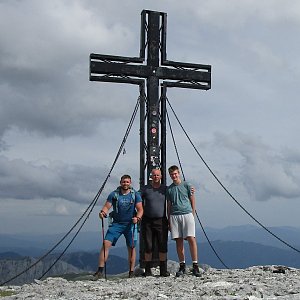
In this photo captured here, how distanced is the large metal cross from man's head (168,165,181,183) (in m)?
2.42

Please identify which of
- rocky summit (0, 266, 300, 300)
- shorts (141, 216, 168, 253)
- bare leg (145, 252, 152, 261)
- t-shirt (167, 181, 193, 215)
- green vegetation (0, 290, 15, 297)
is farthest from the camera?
bare leg (145, 252, 152, 261)

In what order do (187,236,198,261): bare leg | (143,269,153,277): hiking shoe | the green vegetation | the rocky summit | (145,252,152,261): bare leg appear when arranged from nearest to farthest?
the rocky summit < the green vegetation < (187,236,198,261): bare leg < (145,252,152,261): bare leg < (143,269,153,277): hiking shoe

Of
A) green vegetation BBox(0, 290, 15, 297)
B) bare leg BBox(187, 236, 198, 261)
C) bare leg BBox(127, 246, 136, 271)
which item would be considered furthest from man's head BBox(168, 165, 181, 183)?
green vegetation BBox(0, 290, 15, 297)

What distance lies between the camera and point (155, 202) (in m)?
10.9

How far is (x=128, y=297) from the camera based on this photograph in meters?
7.55

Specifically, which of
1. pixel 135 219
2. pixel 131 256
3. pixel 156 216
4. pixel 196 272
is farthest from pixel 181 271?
pixel 135 219

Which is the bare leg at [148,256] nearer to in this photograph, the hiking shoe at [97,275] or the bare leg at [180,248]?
the bare leg at [180,248]

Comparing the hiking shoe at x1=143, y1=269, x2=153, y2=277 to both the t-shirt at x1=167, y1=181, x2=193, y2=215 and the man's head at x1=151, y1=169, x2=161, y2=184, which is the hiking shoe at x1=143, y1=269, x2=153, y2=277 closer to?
the t-shirt at x1=167, y1=181, x2=193, y2=215

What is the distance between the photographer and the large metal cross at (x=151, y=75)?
520 inches

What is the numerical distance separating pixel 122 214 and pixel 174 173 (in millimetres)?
1499

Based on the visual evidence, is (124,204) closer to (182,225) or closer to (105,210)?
(105,210)

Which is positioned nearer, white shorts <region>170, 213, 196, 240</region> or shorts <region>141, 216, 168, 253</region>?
white shorts <region>170, 213, 196, 240</region>

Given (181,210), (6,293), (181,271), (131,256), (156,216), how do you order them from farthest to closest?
(131,256)
(156,216)
(181,271)
(181,210)
(6,293)

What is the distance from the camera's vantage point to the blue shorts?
10.8 meters
